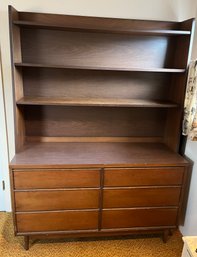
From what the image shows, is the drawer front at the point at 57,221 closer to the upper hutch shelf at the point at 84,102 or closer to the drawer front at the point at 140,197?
the drawer front at the point at 140,197

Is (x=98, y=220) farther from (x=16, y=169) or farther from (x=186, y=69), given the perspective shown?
(x=186, y=69)

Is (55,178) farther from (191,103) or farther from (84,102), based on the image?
(191,103)

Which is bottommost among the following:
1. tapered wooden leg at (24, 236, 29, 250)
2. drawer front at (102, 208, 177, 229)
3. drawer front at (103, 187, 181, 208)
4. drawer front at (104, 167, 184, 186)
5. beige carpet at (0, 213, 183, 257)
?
beige carpet at (0, 213, 183, 257)

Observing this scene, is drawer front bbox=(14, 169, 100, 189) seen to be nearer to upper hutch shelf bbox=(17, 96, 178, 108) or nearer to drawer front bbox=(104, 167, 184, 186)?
drawer front bbox=(104, 167, 184, 186)

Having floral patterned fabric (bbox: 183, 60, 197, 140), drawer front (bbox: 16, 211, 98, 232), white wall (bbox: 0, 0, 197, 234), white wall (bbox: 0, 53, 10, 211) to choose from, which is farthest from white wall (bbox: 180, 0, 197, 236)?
white wall (bbox: 0, 53, 10, 211)

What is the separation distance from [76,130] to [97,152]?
0.35 metres

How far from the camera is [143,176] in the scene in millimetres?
1812

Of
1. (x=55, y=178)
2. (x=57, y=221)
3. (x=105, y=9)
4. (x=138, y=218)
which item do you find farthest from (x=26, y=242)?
(x=105, y=9)

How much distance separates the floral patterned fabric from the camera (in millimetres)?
1791

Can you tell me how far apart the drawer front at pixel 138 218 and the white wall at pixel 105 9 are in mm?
224

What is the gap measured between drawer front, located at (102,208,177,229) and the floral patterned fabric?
0.69m

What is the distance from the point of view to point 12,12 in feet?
5.43

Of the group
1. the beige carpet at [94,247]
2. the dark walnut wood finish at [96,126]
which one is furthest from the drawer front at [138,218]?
the beige carpet at [94,247]

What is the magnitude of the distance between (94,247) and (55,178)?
760mm
